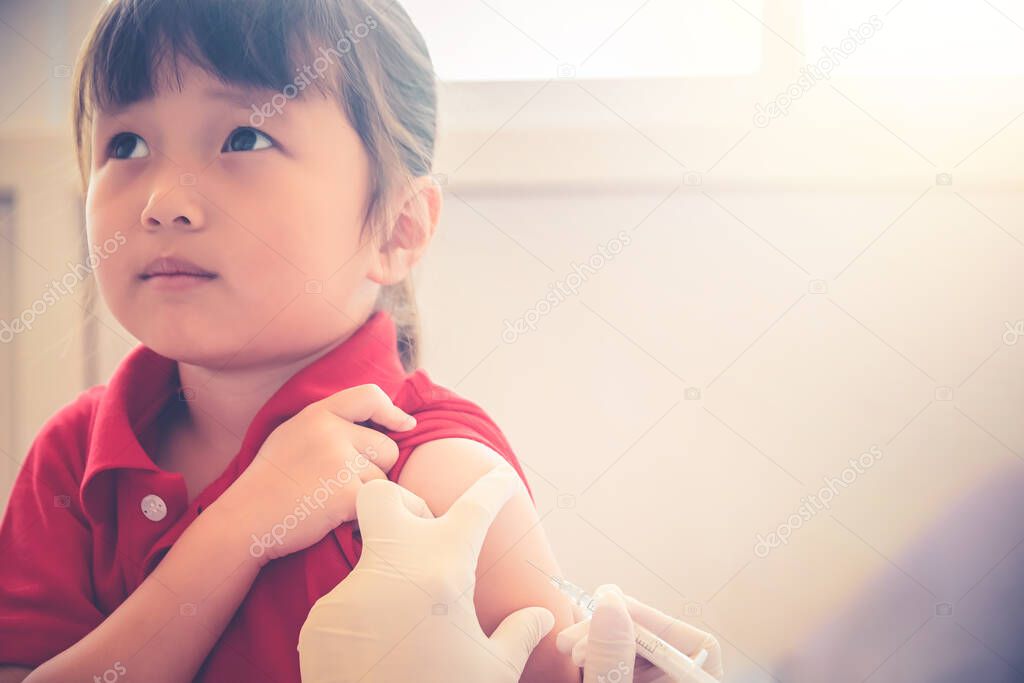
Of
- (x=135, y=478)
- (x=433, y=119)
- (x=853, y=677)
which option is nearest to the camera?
(x=135, y=478)

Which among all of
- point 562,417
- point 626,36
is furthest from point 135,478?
point 626,36

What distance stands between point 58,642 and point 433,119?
2.18 ft

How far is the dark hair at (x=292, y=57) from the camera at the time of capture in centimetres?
73

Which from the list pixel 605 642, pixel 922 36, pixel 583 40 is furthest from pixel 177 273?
pixel 922 36

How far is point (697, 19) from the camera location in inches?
50.6

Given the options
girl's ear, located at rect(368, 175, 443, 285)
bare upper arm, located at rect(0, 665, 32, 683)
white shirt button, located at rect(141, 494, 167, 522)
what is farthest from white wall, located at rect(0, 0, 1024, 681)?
bare upper arm, located at rect(0, 665, 32, 683)

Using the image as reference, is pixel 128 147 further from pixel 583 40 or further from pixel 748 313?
pixel 748 313

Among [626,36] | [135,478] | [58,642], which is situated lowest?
[58,642]

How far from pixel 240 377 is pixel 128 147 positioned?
252 mm

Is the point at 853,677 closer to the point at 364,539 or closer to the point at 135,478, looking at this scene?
the point at 364,539

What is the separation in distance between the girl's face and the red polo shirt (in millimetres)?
84

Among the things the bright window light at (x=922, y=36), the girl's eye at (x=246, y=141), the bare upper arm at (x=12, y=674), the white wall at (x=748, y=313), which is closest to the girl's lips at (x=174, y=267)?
the girl's eye at (x=246, y=141)

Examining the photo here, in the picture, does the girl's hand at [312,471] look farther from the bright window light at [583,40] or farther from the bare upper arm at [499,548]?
the bright window light at [583,40]

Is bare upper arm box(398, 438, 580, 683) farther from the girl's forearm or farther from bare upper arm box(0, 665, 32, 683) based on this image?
bare upper arm box(0, 665, 32, 683)
